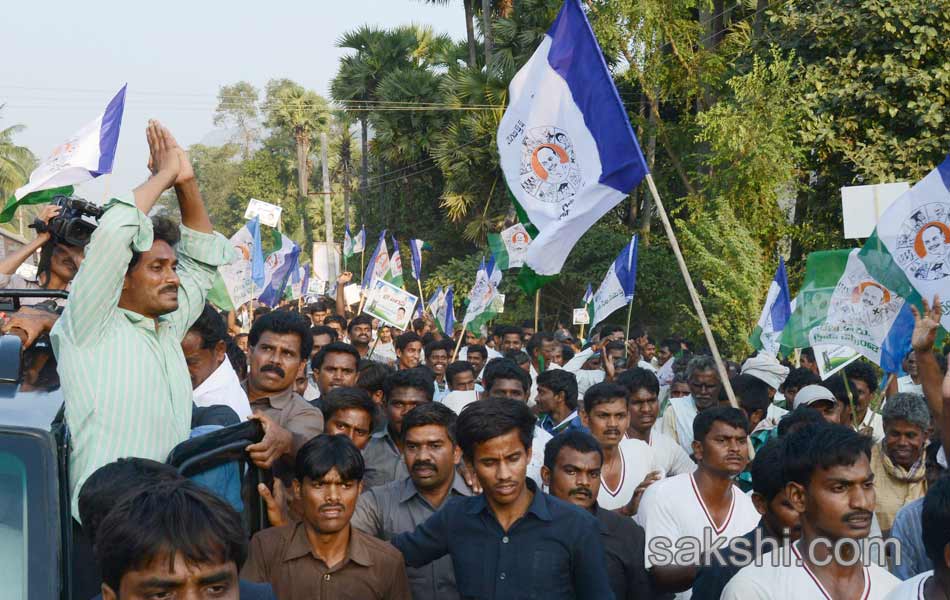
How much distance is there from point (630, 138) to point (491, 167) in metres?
22.8

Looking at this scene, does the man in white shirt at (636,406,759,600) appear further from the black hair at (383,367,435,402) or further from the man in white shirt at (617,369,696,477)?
the black hair at (383,367,435,402)

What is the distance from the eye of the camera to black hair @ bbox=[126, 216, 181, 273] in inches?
135

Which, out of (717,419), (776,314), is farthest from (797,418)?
(776,314)

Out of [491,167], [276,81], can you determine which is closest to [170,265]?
[491,167]

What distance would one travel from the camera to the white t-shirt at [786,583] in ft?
10.3

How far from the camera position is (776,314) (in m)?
10.8

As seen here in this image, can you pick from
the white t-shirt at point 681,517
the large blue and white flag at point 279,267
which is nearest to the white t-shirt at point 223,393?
the white t-shirt at point 681,517

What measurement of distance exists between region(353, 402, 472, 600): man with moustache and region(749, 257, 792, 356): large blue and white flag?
6431 mm

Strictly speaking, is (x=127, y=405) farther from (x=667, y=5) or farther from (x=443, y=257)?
(x=443, y=257)

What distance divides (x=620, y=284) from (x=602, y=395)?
7.23m

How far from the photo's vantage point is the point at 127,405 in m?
3.17

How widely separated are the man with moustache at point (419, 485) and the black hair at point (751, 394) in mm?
3029

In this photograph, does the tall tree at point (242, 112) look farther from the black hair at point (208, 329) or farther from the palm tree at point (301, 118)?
the black hair at point (208, 329)

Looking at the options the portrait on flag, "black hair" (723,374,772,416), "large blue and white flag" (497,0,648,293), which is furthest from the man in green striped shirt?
the portrait on flag
